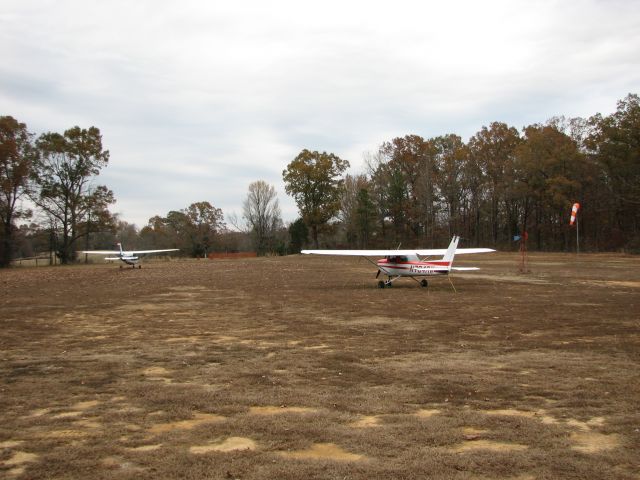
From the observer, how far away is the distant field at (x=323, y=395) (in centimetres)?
420


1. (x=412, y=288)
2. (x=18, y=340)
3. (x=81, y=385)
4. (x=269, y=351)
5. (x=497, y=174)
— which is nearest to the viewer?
(x=81, y=385)

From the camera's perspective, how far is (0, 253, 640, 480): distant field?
13.8 ft

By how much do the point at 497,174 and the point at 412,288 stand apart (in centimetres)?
4739

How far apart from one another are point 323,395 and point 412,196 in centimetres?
6797

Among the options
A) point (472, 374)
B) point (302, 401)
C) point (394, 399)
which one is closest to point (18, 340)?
point (302, 401)

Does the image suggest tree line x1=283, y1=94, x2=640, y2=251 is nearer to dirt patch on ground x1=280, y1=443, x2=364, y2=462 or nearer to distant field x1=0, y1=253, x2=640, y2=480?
distant field x1=0, y1=253, x2=640, y2=480

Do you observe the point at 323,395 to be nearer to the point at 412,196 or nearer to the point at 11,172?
the point at 11,172

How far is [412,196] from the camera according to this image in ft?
237

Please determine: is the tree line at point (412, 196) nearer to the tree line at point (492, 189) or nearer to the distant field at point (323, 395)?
the tree line at point (492, 189)

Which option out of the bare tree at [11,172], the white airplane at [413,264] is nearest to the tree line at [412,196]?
the bare tree at [11,172]

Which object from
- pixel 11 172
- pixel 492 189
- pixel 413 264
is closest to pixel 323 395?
pixel 413 264

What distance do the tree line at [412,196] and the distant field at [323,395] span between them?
44.4 metres

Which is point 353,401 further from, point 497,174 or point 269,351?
point 497,174

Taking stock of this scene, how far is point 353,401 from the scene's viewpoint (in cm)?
589
